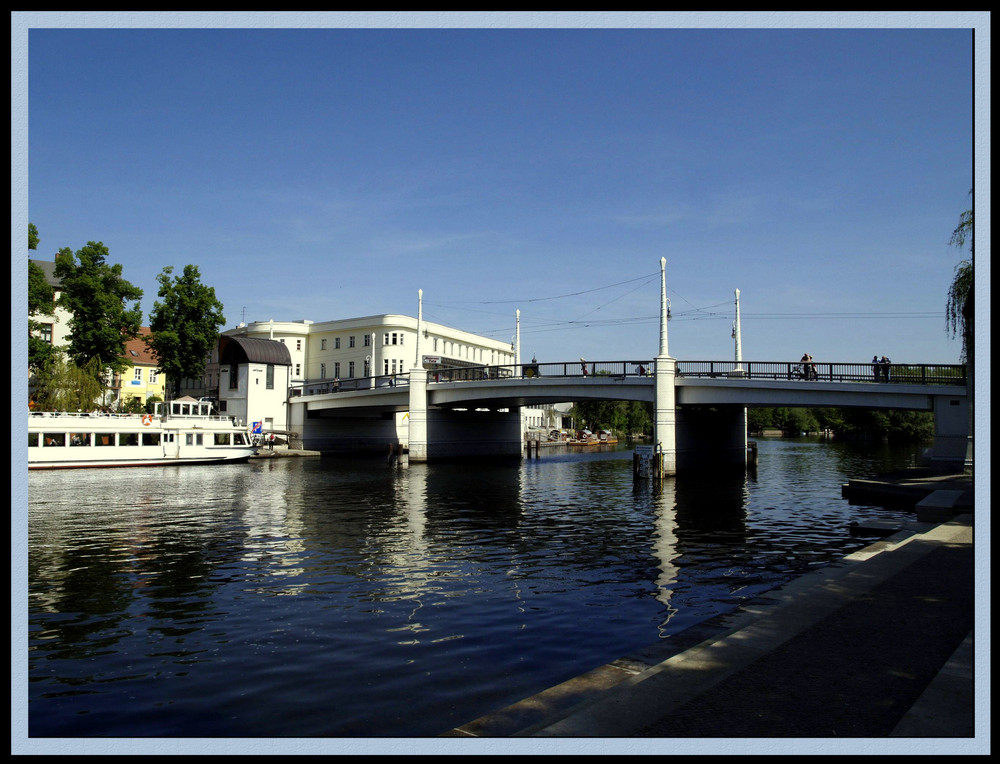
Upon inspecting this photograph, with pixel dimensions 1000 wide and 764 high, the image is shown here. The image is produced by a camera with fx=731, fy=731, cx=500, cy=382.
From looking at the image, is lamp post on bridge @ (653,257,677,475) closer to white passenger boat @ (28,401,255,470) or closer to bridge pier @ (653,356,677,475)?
bridge pier @ (653,356,677,475)

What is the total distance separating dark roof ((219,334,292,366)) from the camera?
7381 centimetres

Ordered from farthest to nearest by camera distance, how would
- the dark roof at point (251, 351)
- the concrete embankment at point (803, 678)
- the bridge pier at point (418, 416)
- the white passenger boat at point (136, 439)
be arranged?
the dark roof at point (251, 351) → the bridge pier at point (418, 416) → the white passenger boat at point (136, 439) → the concrete embankment at point (803, 678)

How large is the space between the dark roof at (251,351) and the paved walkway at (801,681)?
226 feet

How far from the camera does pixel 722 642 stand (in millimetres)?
8852

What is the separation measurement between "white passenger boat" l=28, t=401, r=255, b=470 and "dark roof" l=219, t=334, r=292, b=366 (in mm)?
9661

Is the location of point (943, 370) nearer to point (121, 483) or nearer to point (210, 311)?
point (121, 483)

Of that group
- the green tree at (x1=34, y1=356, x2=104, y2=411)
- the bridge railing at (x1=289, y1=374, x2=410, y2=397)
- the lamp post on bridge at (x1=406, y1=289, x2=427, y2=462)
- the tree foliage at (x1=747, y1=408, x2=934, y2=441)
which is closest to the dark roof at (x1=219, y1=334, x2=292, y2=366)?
the bridge railing at (x1=289, y1=374, x2=410, y2=397)

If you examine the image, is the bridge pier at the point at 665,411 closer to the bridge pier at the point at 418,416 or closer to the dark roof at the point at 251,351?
the bridge pier at the point at 418,416

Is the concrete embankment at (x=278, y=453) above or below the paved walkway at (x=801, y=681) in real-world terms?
below

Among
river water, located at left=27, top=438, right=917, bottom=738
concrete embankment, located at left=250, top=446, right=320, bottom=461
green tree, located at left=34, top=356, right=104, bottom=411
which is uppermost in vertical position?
green tree, located at left=34, top=356, right=104, bottom=411

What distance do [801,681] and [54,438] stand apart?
2187 inches

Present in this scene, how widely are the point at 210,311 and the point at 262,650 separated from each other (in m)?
66.2

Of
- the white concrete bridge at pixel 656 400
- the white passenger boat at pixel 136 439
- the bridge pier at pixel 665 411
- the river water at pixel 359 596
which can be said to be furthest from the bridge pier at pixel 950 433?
the white passenger boat at pixel 136 439

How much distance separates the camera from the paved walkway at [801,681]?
20.4 ft
